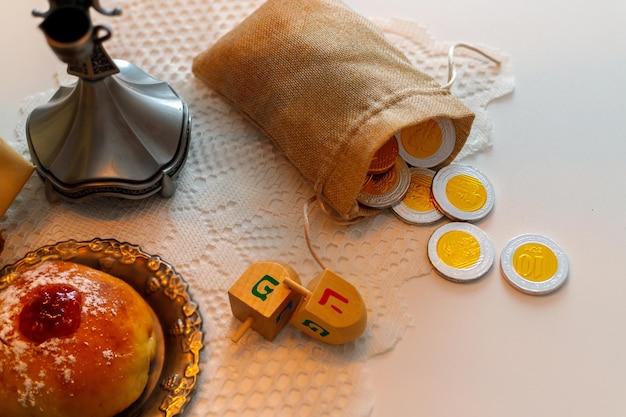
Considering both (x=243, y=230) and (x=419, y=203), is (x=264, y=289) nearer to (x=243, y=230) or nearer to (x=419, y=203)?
(x=243, y=230)

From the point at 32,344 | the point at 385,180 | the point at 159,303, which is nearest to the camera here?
the point at 32,344

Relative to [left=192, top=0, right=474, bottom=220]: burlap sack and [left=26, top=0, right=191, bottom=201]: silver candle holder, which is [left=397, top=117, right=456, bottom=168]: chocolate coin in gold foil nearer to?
[left=192, top=0, right=474, bottom=220]: burlap sack

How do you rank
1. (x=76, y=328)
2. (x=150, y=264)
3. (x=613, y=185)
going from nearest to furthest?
(x=76, y=328), (x=150, y=264), (x=613, y=185)

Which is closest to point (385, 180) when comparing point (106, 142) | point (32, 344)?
point (106, 142)

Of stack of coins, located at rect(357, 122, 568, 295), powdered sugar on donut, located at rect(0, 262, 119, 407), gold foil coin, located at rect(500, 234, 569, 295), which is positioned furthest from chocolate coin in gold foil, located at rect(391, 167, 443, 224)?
powdered sugar on donut, located at rect(0, 262, 119, 407)

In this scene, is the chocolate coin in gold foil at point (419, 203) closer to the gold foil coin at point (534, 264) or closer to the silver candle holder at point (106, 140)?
the gold foil coin at point (534, 264)

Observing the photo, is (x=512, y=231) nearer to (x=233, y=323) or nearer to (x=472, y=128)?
(x=472, y=128)

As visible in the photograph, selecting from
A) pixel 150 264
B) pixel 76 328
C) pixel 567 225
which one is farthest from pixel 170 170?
pixel 567 225
